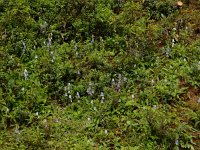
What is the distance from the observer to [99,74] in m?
6.77

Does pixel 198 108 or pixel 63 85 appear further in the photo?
pixel 63 85

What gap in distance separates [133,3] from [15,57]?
285cm

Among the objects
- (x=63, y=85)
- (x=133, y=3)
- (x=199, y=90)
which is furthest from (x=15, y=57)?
(x=199, y=90)

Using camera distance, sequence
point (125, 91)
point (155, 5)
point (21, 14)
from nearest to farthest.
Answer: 1. point (125, 91)
2. point (21, 14)
3. point (155, 5)

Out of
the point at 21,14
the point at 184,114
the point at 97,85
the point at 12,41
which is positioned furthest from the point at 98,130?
the point at 21,14

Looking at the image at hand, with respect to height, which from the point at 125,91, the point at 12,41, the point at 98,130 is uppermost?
the point at 12,41

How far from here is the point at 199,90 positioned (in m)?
6.66

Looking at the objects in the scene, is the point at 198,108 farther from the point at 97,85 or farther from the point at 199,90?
the point at 97,85

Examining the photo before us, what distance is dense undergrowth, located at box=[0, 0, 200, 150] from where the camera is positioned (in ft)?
19.2

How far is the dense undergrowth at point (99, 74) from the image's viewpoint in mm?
5844

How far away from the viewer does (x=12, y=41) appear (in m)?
7.34

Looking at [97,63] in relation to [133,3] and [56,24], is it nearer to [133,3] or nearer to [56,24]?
[56,24]

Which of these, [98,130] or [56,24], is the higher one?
[56,24]

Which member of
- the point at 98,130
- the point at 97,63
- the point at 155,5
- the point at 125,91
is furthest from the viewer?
the point at 155,5
